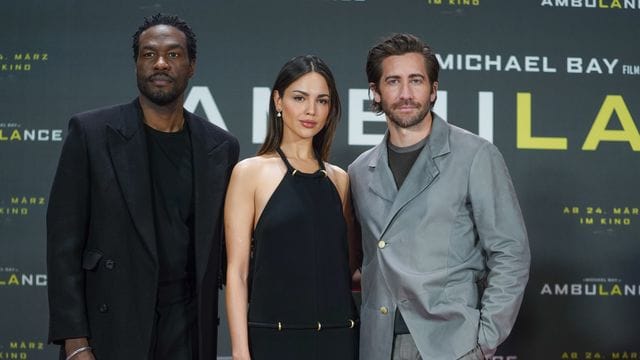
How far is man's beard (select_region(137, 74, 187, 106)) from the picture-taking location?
7.98 ft

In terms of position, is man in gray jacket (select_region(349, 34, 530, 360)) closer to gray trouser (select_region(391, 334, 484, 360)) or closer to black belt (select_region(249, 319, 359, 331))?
gray trouser (select_region(391, 334, 484, 360))

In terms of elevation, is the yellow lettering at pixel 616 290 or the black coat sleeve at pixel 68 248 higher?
the black coat sleeve at pixel 68 248

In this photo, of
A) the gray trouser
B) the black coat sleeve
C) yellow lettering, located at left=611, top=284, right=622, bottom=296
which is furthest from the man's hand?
yellow lettering, located at left=611, top=284, right=622, bottom=296

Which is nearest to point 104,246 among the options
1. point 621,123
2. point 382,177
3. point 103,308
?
point 103,308

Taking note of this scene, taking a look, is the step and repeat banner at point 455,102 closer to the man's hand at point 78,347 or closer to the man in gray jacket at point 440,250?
the man in gray jacket at point 440,250

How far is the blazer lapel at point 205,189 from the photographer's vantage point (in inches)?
93.6

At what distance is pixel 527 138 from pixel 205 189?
221cm

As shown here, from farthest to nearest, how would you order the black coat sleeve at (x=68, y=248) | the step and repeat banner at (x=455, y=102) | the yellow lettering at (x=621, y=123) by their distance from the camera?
the yellow lettering at (x=621, y=123), the step and repeat banner at (x=455, y=102), the black coat sleeve at (x=68, y=248)

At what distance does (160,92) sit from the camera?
2.44 metres

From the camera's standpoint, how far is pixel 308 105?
2.45 m

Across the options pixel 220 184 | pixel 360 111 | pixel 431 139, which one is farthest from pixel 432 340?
pixel 360 111

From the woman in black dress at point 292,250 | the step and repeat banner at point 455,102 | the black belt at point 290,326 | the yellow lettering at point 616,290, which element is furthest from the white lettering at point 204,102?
the yellow lettering at point 616,290

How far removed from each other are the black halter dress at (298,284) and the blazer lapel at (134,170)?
36 centimetres

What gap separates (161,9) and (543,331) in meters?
2.77
